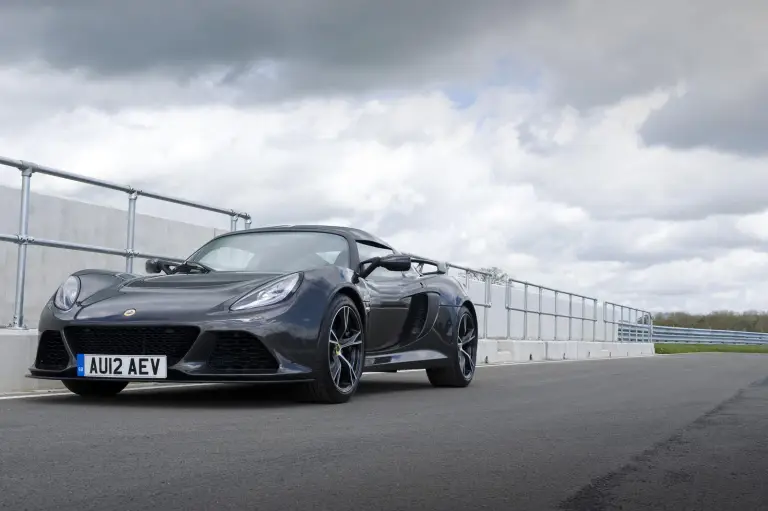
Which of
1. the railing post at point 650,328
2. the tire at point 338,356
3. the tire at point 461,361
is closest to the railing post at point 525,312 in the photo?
the tire at point 461,361

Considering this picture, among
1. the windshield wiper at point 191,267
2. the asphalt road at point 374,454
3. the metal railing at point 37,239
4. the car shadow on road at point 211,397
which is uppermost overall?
the metal railing at point 37,239

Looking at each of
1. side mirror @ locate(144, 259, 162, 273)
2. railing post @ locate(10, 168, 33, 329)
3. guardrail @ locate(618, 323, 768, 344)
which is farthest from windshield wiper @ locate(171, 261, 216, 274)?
guardrail @ locate(618, 323, 768, 344)

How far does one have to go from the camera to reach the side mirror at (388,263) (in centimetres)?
726

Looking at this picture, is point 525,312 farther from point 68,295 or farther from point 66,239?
point 68,295

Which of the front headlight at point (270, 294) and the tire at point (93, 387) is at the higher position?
the front headlight at point (270, 294)

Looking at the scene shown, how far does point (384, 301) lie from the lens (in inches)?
303

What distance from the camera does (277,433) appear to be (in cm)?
486

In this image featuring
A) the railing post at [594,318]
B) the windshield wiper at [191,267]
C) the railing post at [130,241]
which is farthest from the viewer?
the railing post at [594,318]

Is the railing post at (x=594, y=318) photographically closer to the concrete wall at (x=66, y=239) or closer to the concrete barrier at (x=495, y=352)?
the concrete barrier at (x=495, y=352)

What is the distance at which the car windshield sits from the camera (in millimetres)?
7152

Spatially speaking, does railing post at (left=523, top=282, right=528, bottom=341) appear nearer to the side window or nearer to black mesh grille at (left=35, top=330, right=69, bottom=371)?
the side window

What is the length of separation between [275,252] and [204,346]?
1.47 m

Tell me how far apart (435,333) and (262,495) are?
5.26 meters

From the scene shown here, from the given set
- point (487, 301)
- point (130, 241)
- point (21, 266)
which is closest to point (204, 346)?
point (21, 266)
